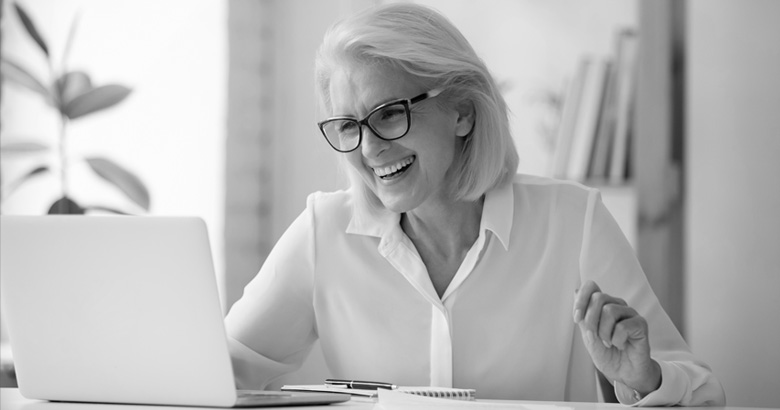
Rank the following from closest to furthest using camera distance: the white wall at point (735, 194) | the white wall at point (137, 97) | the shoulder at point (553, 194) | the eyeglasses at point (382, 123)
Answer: the eyeglasses at point (382, 123), the shoulder at point (553, 194), the white wall at point (735, 194), the white wall at point (137, 97)

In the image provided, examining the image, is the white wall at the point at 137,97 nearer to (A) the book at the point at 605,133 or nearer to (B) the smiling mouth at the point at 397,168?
(A) the book at the point at 605,133

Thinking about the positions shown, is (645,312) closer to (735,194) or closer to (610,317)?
(610,317)

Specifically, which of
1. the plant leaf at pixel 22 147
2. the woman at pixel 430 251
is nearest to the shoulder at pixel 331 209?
the woman at pixel 430 251

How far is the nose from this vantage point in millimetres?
1617

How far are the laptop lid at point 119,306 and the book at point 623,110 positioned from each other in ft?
5.17

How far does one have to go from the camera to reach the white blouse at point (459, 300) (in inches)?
65.2

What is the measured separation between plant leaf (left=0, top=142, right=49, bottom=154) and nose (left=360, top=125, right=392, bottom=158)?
130 cm

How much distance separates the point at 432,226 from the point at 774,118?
1.04 meters

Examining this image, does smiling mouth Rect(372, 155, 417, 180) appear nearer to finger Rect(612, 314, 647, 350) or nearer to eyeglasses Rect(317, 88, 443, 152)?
eyeglasses Rect(317, 88, 443, 152)

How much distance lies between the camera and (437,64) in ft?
5.34

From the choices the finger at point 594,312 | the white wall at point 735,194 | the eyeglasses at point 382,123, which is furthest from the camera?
the white wall at point 735,194

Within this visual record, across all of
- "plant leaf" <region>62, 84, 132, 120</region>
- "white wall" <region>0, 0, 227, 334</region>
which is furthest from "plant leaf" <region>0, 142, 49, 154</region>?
"white wall" <region>0, 0, 227, 334</region>

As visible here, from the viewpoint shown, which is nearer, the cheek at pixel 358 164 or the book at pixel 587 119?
the cheek at pixel 358 164

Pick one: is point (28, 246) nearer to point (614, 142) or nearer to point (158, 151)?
point (614, 142)
